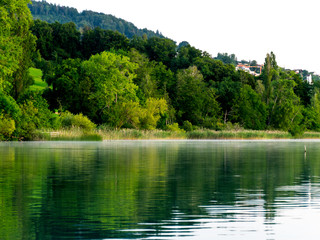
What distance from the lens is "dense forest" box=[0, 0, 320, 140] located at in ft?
238

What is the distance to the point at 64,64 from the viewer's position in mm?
97125

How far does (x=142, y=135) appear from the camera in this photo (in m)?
79.9

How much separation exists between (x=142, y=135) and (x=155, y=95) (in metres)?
24.3

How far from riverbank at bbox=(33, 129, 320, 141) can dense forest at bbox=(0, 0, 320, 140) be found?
2073mm

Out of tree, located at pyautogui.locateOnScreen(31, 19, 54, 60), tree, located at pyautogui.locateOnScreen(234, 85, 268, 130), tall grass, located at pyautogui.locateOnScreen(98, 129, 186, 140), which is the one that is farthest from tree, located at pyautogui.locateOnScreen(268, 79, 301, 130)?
tree, located at pyautogui.locateOnScreen(31, 19, 54, 60)

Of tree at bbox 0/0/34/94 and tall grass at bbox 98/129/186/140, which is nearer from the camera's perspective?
→ tree at bbox 0/0/34/94

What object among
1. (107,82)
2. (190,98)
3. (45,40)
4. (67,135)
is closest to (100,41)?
(45,40)

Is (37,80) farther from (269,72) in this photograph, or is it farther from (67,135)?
(67,135)

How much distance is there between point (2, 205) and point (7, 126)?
48458 mm

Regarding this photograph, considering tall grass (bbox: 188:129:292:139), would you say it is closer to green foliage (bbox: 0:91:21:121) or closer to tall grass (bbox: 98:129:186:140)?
tall grass (bbox: 98:129:186:140)

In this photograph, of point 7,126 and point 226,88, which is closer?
point 7,126

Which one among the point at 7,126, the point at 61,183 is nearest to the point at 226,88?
the point at 7,126

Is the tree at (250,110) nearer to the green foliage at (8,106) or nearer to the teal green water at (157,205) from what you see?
the green foliage at (8,106)

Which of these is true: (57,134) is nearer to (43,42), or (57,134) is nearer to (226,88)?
(226,88)
